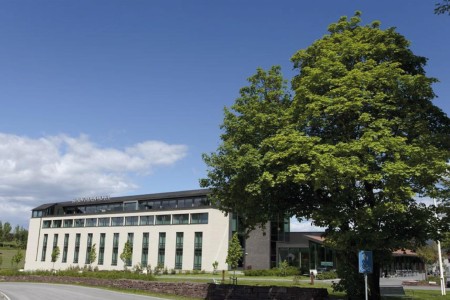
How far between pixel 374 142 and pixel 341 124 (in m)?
2.96

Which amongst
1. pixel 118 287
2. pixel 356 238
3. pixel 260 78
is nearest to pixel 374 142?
pixel 356 238

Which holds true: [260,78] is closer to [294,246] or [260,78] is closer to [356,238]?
[356,238]

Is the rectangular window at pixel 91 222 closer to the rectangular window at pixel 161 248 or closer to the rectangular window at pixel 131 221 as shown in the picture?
the rectangular window at pixel 131 221

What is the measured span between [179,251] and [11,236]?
487 feet

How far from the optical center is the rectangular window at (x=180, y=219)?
67625 millimetres

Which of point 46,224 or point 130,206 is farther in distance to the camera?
point 46,224

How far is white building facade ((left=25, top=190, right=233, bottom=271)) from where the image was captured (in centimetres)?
6431

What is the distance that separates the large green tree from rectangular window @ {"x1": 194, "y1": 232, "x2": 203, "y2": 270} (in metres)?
43.5

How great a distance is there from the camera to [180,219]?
68438 mm

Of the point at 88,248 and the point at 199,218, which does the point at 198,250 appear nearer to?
the point at 199,218

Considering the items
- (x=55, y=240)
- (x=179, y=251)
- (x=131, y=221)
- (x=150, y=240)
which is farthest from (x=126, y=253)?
(x=55, y=240)

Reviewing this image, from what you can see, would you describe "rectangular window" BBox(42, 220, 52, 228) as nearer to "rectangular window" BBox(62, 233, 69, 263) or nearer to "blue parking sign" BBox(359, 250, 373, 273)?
"rectangular window" BBox(62, 233, 69, 263)

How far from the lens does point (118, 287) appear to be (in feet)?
125

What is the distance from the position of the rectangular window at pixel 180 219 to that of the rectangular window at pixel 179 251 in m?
1.86
